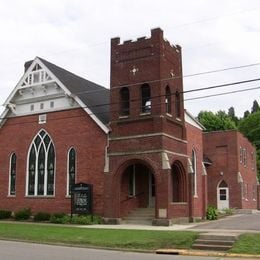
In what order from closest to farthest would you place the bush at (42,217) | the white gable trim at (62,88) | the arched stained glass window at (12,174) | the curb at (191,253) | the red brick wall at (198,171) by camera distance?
the curb at (191,253) → the white gable trim at (62,88) → the bush at (42,217) → the red brick wall at (198,171) → the arched stained glass window at (12,174)

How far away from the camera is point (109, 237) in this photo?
19.9 metres

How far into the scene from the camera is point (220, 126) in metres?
70.1

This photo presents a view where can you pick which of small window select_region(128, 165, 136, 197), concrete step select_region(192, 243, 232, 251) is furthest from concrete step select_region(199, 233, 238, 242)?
small window select_region(128, 165, 136, 197)

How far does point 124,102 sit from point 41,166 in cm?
764

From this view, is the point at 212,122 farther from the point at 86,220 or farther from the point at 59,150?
the point at 86,220

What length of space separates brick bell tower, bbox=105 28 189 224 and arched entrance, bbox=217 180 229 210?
55.1 ft

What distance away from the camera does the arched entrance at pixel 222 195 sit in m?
45.7

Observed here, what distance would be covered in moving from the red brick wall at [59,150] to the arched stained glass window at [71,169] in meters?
0.27

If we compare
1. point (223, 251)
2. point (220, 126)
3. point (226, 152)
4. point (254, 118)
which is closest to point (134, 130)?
point (223, 251)

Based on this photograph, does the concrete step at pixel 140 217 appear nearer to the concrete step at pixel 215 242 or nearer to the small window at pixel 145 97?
the small window at pixel 145 97

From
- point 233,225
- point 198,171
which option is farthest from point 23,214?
point 233,225

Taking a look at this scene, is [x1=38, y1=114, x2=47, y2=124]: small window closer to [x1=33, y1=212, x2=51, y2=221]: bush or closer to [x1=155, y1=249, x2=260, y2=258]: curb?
[x1=33, y1=212, x2=51, y2=221]: bush

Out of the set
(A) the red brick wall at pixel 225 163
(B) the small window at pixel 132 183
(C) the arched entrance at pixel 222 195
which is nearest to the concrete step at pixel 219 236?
(B) the small window at pixel 132 183

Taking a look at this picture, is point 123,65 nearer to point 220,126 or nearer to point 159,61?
point 159,61
